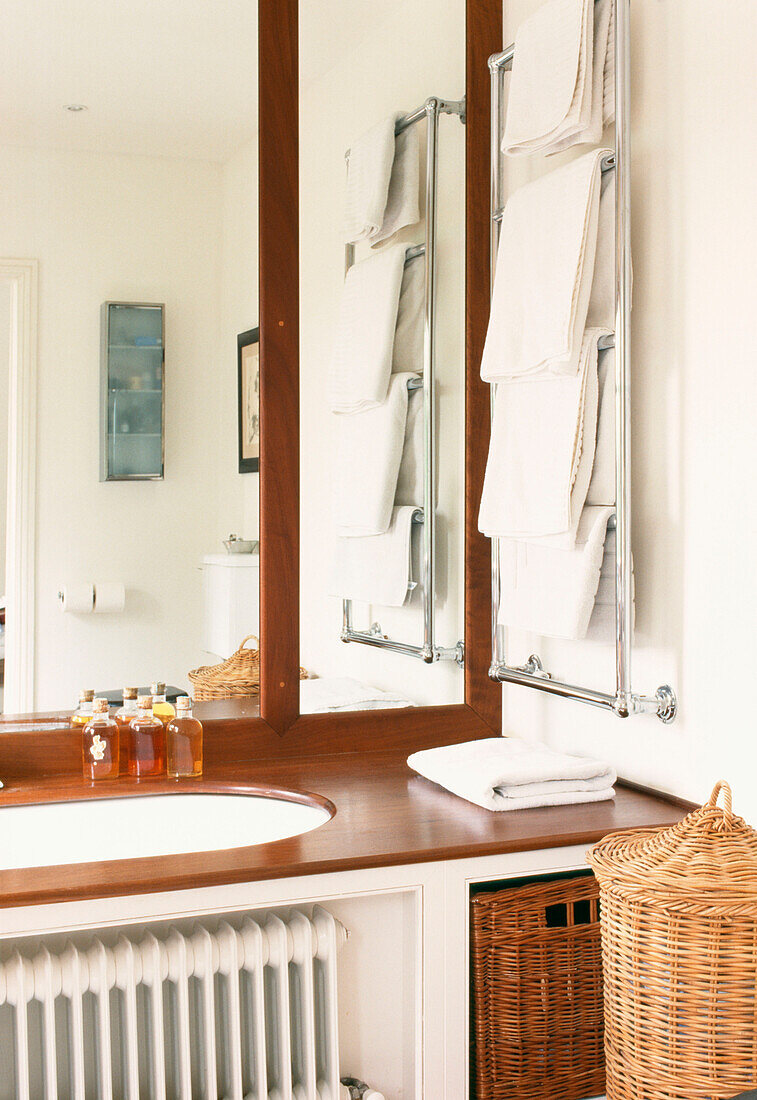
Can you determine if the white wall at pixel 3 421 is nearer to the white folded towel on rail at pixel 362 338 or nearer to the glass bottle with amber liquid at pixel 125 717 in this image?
the glass bottle with amber liquid at pixel 125 717

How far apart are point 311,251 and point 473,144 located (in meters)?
0.40

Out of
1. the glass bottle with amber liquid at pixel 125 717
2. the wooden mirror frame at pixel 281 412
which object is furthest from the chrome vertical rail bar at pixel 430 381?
the glass bottle with amber liquid at pixel 125 717

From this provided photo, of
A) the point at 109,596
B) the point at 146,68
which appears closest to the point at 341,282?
the point at 146,68

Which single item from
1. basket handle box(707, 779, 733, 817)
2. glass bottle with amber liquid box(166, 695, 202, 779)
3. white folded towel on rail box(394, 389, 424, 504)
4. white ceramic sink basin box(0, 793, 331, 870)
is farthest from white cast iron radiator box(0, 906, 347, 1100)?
white folded towel on rail box(394, 389, 424, 504)

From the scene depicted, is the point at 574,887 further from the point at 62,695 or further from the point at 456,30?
the point at 456,30

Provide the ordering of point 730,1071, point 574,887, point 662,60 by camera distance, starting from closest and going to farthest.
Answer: point 730,1071, point 574,887, point 662,60

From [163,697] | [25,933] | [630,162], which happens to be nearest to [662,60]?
[630,162]

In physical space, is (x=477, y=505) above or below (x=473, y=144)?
below

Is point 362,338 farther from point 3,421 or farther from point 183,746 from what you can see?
point 183,746

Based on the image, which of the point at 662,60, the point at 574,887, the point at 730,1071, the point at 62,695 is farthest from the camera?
the point at 62,695

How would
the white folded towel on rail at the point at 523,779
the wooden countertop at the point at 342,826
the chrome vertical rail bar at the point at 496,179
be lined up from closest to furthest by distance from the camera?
the wooden countertop at the point at 342,826, the white folded towel on rail at the point at 523,779, the chrome vertical rail bar at the point at 496,179

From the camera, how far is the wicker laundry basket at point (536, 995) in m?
1.45

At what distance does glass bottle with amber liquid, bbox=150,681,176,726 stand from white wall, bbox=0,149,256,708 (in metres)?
0.02

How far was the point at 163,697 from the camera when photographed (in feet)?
6.04
